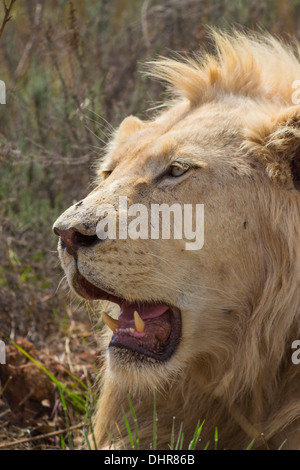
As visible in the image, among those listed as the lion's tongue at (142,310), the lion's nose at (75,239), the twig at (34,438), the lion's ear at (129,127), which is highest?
the lion's ear at (129,127)

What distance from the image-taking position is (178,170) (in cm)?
245

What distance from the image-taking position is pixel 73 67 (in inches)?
185

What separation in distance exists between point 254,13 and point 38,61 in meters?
1.76

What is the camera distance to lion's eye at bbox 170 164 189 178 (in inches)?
95.6

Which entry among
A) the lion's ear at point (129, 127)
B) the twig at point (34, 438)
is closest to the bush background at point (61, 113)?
A: the twig at point (34, 438)

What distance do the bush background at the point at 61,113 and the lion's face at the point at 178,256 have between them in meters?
0.55

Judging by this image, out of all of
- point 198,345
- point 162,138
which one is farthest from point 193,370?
point 162,138

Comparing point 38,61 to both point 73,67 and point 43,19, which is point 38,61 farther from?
point 73,67

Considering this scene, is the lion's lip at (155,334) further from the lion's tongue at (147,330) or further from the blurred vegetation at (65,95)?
the blurred vegetation at (65,95)

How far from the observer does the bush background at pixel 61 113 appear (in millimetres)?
3933

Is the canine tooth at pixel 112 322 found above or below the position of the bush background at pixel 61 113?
below

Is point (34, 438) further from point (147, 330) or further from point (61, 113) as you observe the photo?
point (61, 113)

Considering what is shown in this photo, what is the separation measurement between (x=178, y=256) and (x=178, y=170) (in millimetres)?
309

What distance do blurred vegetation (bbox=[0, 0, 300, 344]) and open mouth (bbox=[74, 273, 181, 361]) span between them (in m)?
1.05
